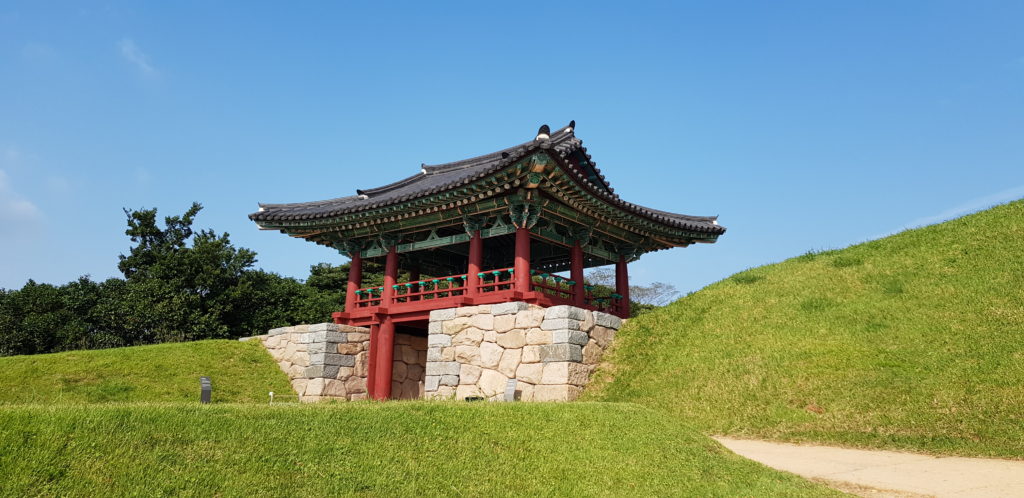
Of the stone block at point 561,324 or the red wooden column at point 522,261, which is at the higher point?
the red wooden column at point 522,261

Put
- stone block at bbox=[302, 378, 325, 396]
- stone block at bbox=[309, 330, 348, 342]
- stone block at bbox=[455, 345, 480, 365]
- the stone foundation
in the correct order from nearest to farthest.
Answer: the stone foundation, stone block at bbox=[455, 345, 480, 365], stone block at bbox=[302, 378, 325, 396], stone block at bbox=[309, 330, 348, 342]

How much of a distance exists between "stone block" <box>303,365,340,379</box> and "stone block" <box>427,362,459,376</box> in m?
4.12

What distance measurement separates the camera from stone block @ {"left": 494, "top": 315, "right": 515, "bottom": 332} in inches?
709

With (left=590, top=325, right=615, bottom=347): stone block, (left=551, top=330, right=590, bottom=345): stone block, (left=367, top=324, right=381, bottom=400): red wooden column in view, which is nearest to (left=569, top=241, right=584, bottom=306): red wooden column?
(left=590, top=325, right=615, bottom=347): stone block

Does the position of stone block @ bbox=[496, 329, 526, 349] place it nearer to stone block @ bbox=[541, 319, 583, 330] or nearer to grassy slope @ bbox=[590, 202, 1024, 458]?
stone block @ bbox=[541, 319, 583, 330]

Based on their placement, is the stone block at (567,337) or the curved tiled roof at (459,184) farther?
the curved tiled roof at (459,184)

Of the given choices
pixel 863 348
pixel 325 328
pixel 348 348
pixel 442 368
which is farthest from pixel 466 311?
pixel 863 348

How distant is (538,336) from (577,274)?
158 inches

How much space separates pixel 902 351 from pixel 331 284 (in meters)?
35.9

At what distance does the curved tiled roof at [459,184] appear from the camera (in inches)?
710

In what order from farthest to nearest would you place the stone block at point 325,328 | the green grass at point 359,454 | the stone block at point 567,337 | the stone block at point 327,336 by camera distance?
1. the stone block at point 325,328
2. the stone block at point 327,336
3. the stone block at point 567,337
4. the green grass at point 359,454

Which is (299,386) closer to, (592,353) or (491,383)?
(491,383)

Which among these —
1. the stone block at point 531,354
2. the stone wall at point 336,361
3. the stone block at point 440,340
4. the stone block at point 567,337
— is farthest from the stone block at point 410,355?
the stone block at point 567,337

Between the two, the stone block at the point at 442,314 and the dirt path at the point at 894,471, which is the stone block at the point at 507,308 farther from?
the dirt path at the point at 894,471
